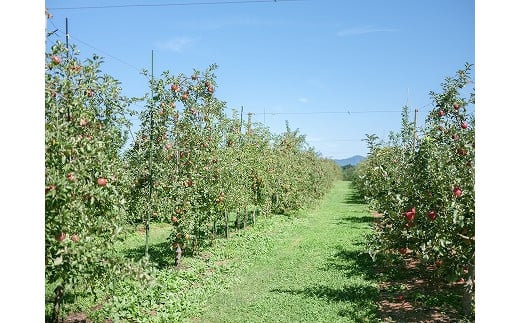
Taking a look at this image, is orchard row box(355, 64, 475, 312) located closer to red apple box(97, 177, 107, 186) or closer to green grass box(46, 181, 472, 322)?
green grass box(46, 181, 472, 322)

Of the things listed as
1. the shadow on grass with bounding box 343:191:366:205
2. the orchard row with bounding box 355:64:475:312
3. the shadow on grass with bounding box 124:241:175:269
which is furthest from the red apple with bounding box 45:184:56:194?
the shadow on grass with bounding box 343:191:366:205

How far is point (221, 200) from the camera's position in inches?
469

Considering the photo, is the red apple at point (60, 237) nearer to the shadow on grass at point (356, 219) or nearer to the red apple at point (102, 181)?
the red apple at point (102, 181)

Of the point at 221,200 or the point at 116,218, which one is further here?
the point at 221,200

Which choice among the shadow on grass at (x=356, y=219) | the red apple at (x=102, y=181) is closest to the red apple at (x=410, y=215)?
the red apple at (x=102, y=181)

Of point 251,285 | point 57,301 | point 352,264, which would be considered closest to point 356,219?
point 352,264

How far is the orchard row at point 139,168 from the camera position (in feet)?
15.3

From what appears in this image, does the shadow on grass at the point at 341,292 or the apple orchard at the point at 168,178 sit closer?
the apple orchard at the point at 168,178

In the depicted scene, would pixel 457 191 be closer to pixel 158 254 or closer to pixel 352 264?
pixel 352 264

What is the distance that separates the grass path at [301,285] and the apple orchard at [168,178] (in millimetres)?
1269
